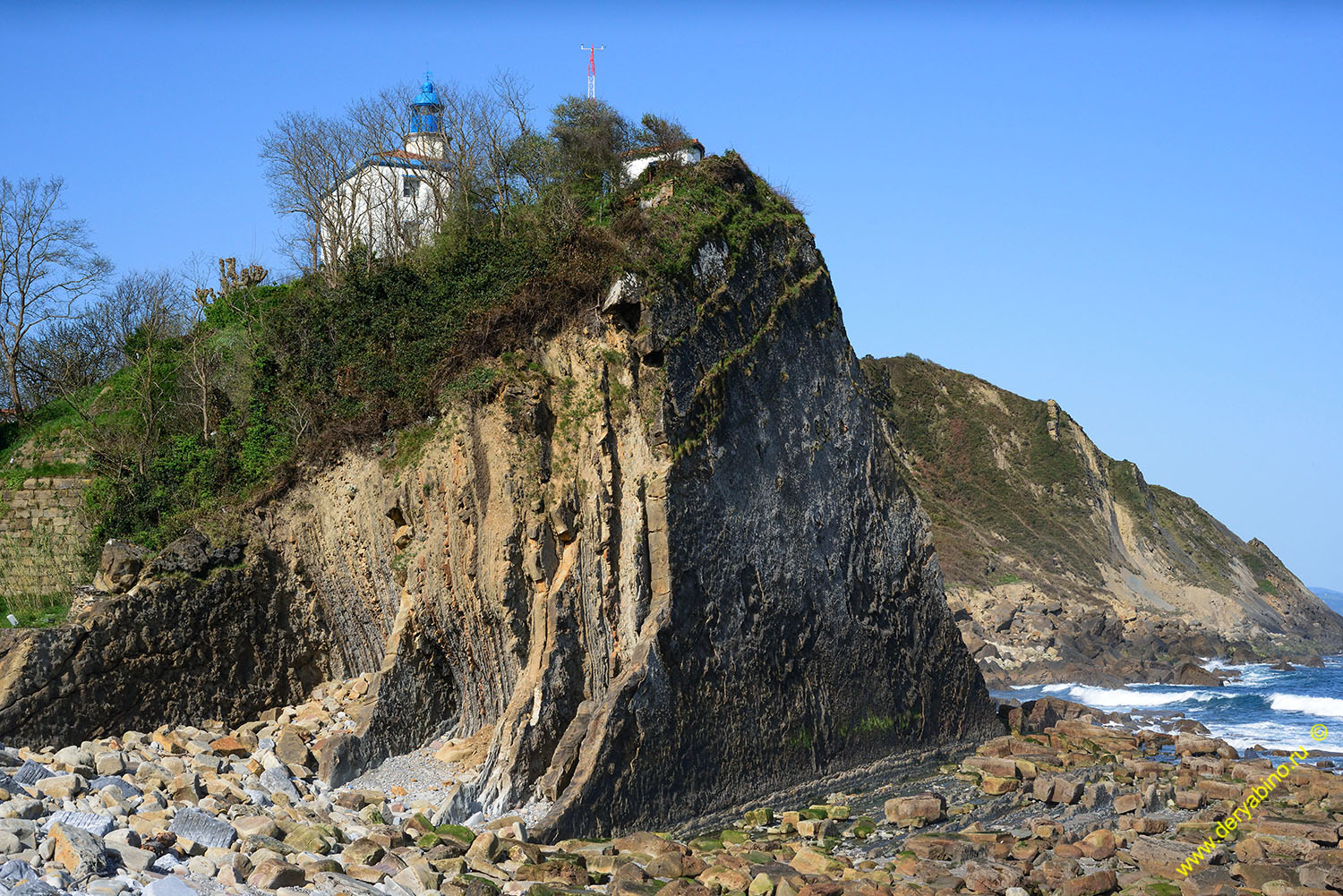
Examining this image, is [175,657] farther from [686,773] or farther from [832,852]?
[832,852]

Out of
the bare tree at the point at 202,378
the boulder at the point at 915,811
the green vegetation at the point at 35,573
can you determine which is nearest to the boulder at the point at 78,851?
the green vegetation at the point at 35,573

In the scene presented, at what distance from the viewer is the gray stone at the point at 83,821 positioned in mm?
13164

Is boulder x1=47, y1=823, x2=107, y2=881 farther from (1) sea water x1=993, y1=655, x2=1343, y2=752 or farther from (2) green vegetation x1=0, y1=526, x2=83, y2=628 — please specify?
(1) sea water x1=993, y1=655, x2=1343, y2=752

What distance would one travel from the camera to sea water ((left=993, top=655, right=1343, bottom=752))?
104ft

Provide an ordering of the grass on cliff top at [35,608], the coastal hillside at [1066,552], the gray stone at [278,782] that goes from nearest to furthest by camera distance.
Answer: the gray stone at [278,782]
the grass on cliff top at [35,608]
the coastal hillside at [1066,552]

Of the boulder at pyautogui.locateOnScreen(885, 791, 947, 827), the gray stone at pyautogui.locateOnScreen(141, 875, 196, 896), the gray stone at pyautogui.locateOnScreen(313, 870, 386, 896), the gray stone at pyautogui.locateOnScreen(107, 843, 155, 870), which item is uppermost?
the gray stone at pyautogui.locateOnScreen(107, 843, 155, 870)

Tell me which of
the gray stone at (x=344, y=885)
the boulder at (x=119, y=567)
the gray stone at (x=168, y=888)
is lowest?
the gray stone at (x=344, y=885)

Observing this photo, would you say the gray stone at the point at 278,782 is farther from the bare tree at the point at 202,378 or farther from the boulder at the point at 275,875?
the bare tree at the point at 202,378

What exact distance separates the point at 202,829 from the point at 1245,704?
35.1 meters

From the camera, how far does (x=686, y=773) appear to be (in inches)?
720

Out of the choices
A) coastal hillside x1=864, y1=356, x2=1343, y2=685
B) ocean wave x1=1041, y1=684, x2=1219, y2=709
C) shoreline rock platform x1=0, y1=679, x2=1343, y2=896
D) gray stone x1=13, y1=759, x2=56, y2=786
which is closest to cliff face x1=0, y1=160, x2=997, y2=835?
shoreline rock platform x1=0, y1=679, x2=1343, y2=896

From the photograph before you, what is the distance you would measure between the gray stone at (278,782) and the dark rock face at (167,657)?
2.82 metres

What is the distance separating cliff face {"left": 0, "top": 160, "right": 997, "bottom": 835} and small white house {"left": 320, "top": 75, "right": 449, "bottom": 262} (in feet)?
22.9

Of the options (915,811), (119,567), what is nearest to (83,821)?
(119,567)
